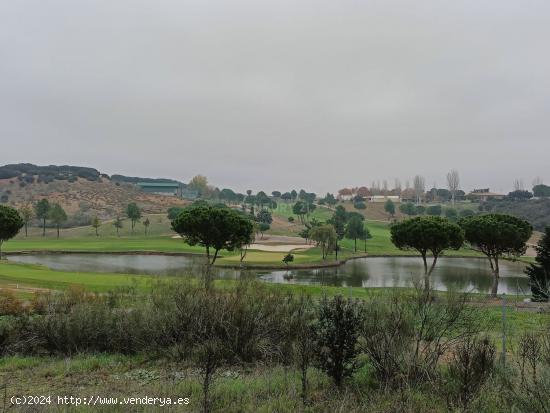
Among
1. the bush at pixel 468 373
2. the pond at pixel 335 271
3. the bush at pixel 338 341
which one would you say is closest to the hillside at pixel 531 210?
the pond at pixel 335 271

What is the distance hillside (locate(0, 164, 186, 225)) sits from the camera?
124 metres

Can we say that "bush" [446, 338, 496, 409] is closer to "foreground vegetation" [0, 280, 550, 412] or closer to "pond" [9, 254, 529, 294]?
"foreground vegetation" [0, 280, 550, 412]

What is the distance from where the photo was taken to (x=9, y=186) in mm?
142500

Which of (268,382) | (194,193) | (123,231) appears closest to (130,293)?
(268,382)

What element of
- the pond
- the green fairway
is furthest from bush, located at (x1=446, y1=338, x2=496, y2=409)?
the pond

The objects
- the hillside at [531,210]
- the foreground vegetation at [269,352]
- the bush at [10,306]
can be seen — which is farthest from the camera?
the hillside at [531,210]

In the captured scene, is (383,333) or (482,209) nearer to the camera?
(383,333)

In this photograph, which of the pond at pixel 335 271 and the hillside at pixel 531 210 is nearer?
the pond at pixel 335 271

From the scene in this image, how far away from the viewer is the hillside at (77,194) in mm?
124312

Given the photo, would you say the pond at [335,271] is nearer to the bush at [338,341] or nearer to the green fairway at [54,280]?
the green fairway at [54,280]

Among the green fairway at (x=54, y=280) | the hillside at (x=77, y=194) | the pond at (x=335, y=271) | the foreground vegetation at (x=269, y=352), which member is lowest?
the pond at (x=335, y=271)

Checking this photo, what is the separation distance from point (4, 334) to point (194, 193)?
18865 centimetres

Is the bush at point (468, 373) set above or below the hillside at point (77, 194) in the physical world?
below

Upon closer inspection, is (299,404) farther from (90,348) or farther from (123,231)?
(123,231)
